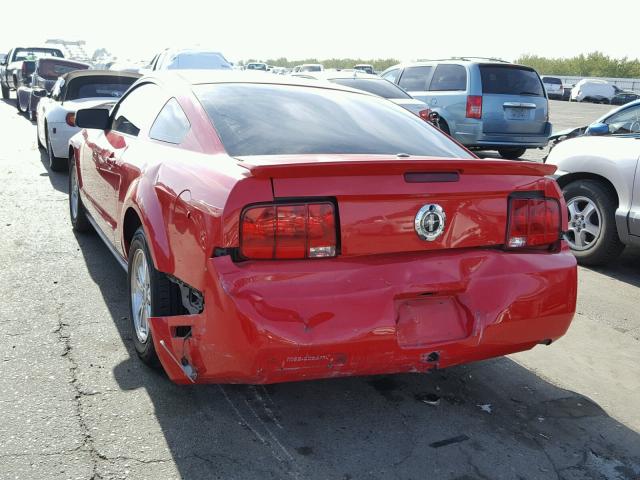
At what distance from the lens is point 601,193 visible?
6.25 metres

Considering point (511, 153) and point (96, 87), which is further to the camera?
point (511, 153)

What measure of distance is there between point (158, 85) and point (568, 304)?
2.85 m

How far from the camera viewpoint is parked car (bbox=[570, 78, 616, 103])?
146 feet

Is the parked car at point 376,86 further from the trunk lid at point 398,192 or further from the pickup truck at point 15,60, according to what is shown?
the pickup truck at point 15,60

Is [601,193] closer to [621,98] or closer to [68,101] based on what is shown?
[68,101]

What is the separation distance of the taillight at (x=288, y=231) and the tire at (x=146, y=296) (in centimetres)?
74

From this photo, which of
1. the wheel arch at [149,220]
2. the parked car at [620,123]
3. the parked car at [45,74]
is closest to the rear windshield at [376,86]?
the parked car at [620,123]

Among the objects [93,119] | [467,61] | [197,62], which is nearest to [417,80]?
[467,61]

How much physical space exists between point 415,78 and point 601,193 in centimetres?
787

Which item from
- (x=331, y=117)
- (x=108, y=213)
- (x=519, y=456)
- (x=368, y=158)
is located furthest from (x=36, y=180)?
(x=519, y=456)

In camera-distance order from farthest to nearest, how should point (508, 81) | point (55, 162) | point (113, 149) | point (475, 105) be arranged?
point (508, 81)
point (475, 105)
point (55, 162)
point (113, 149)

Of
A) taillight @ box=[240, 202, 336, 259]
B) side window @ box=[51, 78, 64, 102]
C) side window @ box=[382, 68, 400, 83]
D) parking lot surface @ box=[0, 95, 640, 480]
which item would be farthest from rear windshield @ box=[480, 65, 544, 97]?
taillight @ box=[240, 202, 336, 259]

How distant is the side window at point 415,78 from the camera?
13.2 meters

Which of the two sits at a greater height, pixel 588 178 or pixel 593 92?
pixel 588 178
